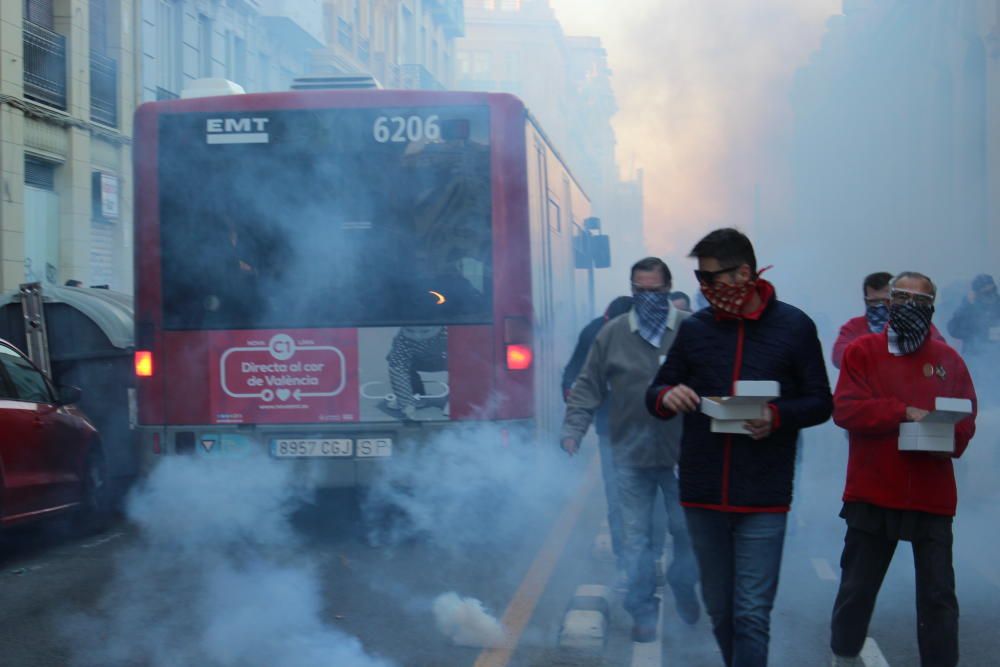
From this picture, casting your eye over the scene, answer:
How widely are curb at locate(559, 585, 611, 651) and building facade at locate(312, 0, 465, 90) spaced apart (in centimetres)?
2346

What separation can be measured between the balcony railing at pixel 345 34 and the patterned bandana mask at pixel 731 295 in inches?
1123

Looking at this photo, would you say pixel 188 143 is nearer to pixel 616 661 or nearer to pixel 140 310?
pixel 140 310

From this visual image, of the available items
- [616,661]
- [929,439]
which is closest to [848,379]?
[929,439]

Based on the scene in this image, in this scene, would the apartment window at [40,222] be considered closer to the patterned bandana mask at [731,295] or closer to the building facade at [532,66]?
the patterned bandana mask at [731,295]

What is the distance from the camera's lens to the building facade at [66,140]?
16719 millimetres

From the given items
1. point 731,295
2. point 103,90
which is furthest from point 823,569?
point 103,90

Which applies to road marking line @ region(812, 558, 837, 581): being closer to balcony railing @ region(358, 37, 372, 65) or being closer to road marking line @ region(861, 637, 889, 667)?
road marking line @ region(861, 637, 889, 667)

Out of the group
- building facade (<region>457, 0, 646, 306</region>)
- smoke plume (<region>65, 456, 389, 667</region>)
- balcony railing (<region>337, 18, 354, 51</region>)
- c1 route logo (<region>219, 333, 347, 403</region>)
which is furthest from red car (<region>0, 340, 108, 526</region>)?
building facade (<region>457, 0, 646, 306</region>)

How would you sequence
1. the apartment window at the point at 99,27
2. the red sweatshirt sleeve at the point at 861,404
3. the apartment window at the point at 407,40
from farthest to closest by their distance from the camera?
1. the apartment window at the point at 407,40
2. the apartment window at the point at 99,27
3. the red sweatshirt sleeve at the point at 861,404

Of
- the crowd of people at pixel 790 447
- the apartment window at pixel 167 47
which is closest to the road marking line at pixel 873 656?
the crowd of people at pixel 790 447

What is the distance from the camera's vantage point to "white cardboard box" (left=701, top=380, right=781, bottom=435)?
3.84m

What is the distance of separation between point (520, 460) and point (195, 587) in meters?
2.08

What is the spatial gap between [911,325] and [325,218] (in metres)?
4.14

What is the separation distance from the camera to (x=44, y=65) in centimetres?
1766
